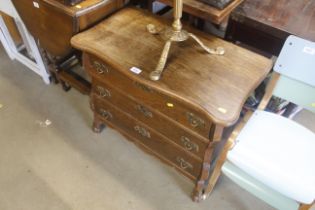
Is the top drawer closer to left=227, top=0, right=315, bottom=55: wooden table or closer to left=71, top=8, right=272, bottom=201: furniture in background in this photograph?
left=71, top=8, right=272, bottom=201: furniture in background

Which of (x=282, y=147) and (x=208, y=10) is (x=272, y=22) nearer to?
(x=208, y=10)

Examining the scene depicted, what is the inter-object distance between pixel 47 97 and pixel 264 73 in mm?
1490

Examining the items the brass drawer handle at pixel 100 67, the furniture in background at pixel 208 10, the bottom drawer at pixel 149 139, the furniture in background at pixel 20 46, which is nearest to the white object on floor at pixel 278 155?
the bottom drawer at pixel 149 139

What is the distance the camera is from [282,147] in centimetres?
114

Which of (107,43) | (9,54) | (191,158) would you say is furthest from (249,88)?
(9,54)

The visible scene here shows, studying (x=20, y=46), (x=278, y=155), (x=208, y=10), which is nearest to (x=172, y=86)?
(x=208, y=10)

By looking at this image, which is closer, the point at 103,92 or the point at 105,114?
the point at 103,92

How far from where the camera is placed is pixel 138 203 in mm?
1464

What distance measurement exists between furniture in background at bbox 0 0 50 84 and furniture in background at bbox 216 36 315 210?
1412mm

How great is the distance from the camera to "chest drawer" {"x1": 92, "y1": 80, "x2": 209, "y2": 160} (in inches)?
47.6

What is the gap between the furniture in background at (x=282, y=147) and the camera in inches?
41.8

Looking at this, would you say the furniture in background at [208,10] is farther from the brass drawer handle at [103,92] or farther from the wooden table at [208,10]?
the brass drawer handle at [103,92]

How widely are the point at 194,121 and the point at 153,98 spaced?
0.68 feet

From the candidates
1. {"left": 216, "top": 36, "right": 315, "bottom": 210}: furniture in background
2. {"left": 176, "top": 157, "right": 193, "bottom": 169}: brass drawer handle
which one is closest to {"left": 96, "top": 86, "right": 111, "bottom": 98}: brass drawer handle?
{"left": 176, "top": 157, "right": 193, "bottom": 169}: brass drawer handle
